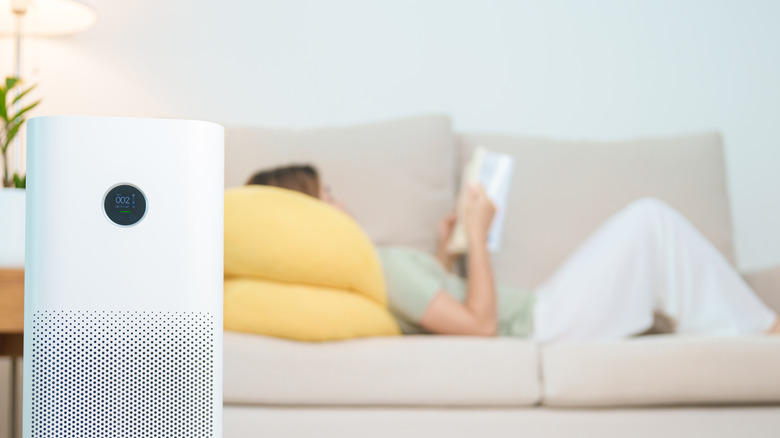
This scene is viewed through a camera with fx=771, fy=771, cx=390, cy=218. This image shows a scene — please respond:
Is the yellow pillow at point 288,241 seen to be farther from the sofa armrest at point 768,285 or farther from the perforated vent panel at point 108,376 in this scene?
the sofa armrest at point 768,285

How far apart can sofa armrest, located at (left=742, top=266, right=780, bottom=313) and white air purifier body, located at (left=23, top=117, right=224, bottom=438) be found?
1.74 m

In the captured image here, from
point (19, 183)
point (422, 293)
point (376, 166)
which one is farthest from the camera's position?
point (376, 166)

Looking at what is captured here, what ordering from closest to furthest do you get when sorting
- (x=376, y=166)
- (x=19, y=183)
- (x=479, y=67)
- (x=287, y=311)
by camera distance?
(x=19, y=183) < (x=287, y=311) < (x=376, y=166) < (x=479, y=67)

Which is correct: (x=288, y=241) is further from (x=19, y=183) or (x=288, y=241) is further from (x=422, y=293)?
(x=19, y=183)

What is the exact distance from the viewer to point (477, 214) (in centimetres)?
191

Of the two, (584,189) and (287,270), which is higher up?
(584,189)

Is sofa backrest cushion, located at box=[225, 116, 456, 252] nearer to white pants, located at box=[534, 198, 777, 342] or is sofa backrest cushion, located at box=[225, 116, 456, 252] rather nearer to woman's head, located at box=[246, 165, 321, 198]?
woman's head, located at box=[246, 165, 321, 198]

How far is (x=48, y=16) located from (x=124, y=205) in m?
2.00

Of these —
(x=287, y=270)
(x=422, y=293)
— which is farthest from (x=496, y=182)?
(x=287, y=270)

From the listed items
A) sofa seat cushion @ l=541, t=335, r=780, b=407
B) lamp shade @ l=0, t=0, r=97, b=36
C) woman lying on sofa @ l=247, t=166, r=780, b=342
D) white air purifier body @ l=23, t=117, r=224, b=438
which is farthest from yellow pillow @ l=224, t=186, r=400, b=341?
lamp shade @ l=0, t=0, r=97, b=36

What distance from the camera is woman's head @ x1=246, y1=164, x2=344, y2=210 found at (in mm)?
1868

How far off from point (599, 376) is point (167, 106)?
5.90ft

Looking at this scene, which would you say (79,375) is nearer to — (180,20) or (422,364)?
(422,364)

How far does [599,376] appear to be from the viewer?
50.2 inches
